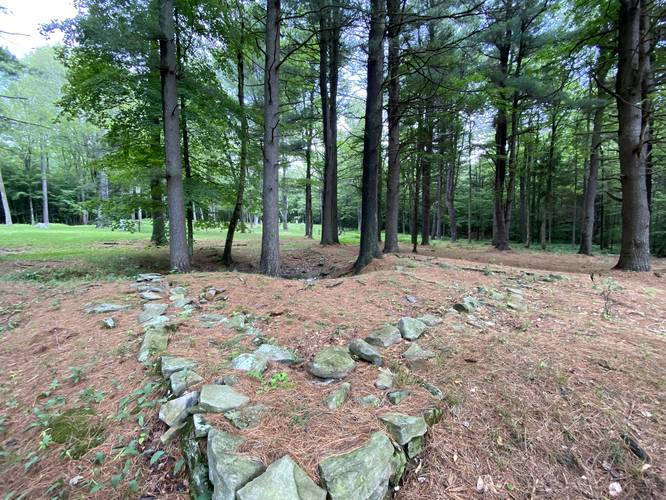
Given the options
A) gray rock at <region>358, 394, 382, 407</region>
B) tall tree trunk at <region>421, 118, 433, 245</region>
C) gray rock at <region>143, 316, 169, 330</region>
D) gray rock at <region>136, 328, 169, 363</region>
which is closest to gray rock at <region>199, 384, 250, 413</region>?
gray rock at <region>358, 394, 382, 407</region>

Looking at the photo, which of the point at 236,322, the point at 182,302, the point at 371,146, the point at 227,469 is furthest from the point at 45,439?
the point at 371,146

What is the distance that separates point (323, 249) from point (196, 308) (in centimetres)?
858

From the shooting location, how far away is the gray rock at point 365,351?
2416 mm

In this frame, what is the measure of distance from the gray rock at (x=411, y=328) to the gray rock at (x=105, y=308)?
3.34m

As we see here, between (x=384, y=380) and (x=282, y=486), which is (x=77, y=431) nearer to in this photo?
(x=282, y=486)

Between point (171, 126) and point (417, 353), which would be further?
point (171, 126)

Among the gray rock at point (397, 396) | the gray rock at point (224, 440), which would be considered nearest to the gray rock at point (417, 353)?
the gray rock at point (397, 396)

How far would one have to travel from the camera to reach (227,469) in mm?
1398

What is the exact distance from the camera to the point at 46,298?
4301mm

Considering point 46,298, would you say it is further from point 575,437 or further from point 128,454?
point 575,437

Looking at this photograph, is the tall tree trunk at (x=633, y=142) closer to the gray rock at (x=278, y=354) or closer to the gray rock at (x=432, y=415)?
the gray rock at (x=432, y=415)

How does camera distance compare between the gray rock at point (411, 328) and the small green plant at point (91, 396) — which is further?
the gray rock at point (411, 328)

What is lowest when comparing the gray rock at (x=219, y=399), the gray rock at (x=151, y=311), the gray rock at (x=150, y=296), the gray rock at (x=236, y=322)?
the gray rock at (x=219, y=399)

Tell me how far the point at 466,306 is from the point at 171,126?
6709 millimetres
